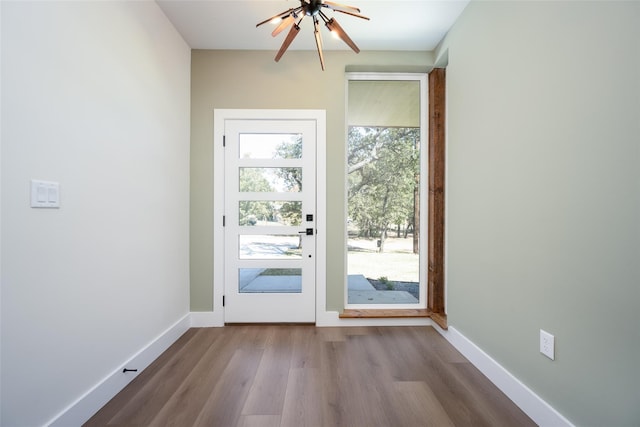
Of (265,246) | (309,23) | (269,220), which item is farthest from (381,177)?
(309,23)

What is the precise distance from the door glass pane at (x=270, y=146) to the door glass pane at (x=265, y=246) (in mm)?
820

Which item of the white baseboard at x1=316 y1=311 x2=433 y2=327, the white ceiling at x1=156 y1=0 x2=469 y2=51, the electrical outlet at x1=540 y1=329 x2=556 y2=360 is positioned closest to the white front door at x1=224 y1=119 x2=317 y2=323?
the white baseboard at x1=316 y1=311 x2=433 y2=327

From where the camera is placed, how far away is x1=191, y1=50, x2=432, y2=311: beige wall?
2.52m

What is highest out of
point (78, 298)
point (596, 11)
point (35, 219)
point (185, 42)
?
point (185, 42)

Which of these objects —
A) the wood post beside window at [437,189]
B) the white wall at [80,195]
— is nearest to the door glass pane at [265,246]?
the white wall at [80,195]

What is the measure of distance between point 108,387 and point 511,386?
2462 mm

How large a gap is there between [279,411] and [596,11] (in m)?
2.51

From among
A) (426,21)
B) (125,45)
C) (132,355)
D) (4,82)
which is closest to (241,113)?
(125,45)

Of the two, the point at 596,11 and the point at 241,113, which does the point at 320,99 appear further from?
the point at 596,11

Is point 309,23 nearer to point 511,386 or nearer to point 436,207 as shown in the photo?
point 436,207

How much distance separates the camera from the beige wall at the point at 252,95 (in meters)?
2.52

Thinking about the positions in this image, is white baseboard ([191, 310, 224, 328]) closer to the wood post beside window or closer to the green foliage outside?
the green foliage outside

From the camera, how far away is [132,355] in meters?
1.74

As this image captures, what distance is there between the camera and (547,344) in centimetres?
133
